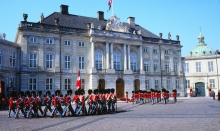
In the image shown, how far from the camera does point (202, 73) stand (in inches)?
2034

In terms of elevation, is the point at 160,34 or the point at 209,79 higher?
the point at 160,34

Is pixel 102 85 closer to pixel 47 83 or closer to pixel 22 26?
pixel 47 83

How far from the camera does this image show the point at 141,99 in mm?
29281

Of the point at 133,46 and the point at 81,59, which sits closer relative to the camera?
the point at 81,59

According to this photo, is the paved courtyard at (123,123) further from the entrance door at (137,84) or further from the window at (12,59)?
the entrance door at (137,84)

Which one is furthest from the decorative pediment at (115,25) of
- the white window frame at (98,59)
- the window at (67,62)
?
the window at (67,62)

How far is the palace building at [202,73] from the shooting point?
1998 inches

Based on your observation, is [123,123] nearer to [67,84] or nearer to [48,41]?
[67,84]

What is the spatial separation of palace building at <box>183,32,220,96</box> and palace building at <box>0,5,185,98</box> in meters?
6.63

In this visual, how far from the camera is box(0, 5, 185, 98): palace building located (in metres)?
33.1

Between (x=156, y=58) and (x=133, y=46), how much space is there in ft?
20.8

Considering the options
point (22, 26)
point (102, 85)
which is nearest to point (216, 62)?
point (102, 85)

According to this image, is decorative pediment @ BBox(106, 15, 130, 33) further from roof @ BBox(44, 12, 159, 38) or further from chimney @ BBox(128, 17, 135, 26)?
chimney @ BBox(128, 17, 135, 26)

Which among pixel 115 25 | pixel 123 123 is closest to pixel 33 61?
pixel 115 25
